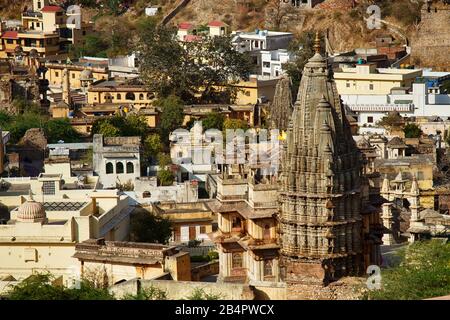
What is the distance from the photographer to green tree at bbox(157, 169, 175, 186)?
221ft

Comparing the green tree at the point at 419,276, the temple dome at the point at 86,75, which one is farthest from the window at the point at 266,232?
the temple dome at the point at 86,75

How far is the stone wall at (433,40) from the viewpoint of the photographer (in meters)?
97.4

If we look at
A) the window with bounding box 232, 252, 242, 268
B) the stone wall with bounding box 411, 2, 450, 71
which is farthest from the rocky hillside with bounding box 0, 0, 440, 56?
the window with bounding box 232, 252, 242, 268

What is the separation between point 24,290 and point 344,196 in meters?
8.20

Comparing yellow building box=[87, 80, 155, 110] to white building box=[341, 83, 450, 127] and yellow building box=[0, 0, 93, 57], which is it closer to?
white building box=[341, 83, 450, 127]

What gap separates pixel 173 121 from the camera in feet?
264

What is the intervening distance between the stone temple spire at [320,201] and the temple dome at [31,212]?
954 centimetres

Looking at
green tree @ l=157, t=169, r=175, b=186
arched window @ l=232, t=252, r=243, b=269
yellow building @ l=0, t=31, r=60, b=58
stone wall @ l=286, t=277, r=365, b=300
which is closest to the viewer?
stone wall @ l=286, t=277, r=365, b=300

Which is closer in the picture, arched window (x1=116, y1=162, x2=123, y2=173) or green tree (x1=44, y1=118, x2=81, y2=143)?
arched window (x1=116, y1=162, x2=123, y2=173)

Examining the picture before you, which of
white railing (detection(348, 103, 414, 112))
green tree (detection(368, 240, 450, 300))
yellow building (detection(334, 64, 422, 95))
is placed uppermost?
yellow building (detection(334, 64, 422, 95))

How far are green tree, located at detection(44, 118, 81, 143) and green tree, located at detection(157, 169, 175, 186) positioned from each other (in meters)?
10.3

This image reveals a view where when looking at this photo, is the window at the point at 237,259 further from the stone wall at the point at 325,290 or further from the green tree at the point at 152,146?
the green tree at the point at 152,146

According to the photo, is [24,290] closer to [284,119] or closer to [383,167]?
[284,119]

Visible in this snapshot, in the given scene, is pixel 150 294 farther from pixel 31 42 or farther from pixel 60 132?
pixel 31 42
